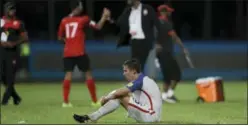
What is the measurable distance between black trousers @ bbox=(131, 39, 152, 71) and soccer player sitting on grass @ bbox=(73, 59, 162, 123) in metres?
4.37

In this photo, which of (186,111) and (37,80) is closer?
(186,111)

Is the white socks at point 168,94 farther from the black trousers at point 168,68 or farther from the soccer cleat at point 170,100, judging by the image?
the black trousers at point 168,68

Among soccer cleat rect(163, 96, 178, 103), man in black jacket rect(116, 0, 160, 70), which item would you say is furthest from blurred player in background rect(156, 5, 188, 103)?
man in black jacket rect(116, 0, 160, 70)

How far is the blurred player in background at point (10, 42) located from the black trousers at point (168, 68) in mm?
3072

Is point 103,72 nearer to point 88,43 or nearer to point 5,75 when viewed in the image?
point 88,43

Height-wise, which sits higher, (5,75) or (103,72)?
(5,75)

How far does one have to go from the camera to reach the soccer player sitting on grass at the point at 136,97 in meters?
11.0

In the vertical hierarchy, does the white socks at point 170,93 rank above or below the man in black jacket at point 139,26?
below

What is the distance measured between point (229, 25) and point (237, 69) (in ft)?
4.81

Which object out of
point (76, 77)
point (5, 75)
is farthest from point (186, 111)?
point (76, 77)

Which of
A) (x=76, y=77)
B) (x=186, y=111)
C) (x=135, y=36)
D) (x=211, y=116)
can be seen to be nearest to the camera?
(x=211, y=116)

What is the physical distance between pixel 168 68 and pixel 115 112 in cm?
344

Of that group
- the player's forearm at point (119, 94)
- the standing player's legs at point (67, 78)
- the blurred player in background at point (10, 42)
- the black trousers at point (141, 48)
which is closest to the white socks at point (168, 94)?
the black trousers at point (141, 48)

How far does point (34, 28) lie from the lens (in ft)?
83.8
